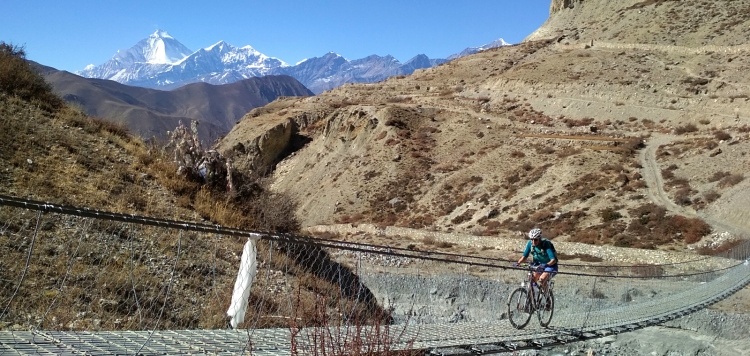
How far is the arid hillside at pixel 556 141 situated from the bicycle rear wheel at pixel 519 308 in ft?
38.3

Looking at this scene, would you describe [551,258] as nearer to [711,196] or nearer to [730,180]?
[711,196]

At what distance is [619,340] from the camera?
1382 cm

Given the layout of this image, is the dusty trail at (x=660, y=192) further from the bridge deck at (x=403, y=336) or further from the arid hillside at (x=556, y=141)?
the bridge deck at (x=403, y=336)

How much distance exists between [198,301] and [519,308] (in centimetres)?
464

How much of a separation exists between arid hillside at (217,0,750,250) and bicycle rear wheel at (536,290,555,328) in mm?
11951

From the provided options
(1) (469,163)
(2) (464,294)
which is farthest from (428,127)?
(2) (464,294)

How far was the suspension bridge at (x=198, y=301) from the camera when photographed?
168 inches

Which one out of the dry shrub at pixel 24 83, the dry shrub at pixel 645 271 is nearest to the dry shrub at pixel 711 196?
the dry shrub at pixel 645 271

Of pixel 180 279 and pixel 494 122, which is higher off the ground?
pixel 494 122

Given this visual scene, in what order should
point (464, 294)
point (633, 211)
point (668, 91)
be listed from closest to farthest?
point (464, 294) → point (633, 211) → point (668, 91)

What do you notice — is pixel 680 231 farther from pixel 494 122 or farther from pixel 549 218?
pixel 494 122

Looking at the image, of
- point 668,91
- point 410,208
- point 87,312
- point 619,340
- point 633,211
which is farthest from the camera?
point 668,91

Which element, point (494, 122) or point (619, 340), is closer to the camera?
point (619, 340)

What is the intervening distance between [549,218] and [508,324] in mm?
20093
